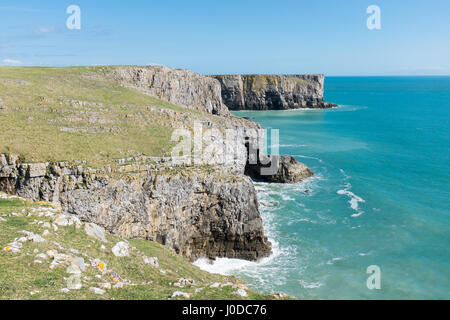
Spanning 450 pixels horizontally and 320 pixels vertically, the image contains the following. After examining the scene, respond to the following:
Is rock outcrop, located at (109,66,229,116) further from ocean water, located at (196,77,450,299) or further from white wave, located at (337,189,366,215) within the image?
white wave, located at (337,189,366,215)

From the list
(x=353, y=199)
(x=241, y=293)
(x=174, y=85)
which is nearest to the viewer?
(x=241, y=293)

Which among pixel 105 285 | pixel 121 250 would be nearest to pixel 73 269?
pixel 105 285

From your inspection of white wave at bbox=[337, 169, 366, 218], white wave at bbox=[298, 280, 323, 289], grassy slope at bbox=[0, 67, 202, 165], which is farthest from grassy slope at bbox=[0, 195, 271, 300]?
white wave at bbox=[337, 169, 366, 218]

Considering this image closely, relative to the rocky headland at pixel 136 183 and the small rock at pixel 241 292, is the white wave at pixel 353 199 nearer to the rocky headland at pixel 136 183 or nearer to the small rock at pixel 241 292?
the rocky headland at pixel 136 183

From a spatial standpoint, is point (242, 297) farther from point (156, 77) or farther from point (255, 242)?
point (156, 77)

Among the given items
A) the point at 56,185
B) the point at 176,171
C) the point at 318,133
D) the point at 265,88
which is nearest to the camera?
the point at 56,185

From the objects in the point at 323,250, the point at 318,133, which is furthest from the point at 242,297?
the point at 318,133

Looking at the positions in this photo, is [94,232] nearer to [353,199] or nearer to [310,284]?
[310,284]
